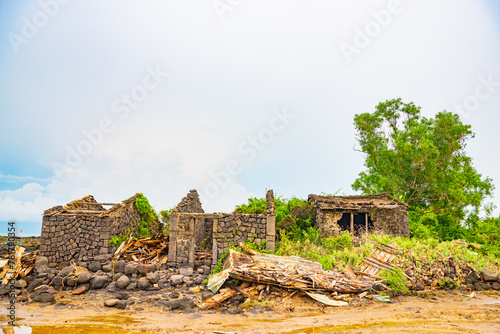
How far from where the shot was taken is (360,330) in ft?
26.7

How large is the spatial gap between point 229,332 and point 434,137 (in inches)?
955

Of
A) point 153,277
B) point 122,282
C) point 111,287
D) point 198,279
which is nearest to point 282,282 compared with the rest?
point 198,279

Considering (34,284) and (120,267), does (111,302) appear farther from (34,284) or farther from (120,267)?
(34,284)

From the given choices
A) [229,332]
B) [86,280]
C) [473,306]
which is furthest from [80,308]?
[473,306]

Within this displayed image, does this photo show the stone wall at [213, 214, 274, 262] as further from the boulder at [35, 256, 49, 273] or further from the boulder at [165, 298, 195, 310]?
the boulder at [35, 256, 49, 273]

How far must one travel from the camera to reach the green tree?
2442 cm

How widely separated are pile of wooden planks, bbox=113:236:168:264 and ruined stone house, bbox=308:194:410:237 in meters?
9.30

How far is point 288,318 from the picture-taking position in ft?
31.2

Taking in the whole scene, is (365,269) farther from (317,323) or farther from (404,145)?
(404,145)

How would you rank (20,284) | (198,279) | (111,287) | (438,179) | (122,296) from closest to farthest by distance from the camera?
1. (122,296)
2. (111,287)
3. (20,284)
4. (198,279)
5. (438,179)

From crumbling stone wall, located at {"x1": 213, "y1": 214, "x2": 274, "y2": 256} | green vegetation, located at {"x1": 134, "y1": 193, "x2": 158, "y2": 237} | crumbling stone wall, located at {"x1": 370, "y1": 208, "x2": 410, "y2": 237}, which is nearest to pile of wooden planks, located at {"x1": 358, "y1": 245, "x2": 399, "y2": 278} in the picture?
crumbling stone wall, located at {"x1": 213, "y1": 214, "x2": 274, "y2": 256}

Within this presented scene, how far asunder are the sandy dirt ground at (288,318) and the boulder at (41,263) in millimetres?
2399

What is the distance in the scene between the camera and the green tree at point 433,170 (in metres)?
24.4

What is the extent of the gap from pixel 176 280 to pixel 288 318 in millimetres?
5236
